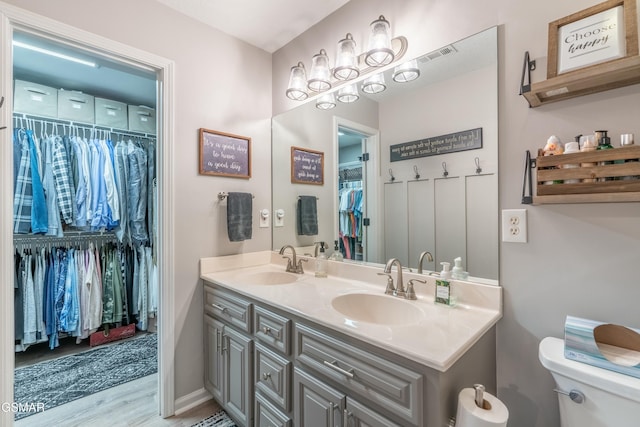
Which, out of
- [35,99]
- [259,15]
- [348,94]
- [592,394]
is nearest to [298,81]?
[348,94]

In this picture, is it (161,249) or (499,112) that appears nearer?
(499,112)

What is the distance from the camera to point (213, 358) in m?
1.79

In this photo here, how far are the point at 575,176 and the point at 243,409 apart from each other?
Answer: 1808mm

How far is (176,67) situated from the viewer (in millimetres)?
1797

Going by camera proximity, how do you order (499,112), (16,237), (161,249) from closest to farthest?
(499,112) → (161,249) → (16,237)

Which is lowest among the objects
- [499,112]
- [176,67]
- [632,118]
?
[632,118]

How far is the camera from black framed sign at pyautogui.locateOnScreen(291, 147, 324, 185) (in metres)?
2.02

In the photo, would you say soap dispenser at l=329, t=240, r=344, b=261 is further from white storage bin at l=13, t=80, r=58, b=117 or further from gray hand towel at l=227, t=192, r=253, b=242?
white storage bin at l=13, t=80, r=58, b=117

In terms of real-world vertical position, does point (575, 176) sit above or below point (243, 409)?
above

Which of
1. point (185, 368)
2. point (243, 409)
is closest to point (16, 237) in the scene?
point (185, 368)

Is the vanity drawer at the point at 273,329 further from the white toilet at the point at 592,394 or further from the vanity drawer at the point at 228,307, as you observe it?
the white toilet at the point at 592,394

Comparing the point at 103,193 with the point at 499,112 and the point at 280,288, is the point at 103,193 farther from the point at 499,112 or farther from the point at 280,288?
the point at 499,112

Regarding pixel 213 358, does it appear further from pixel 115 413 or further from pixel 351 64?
pixel 351 64

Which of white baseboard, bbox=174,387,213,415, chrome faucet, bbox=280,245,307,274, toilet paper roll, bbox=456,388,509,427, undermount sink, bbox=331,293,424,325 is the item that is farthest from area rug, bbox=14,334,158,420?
toilet paper roll, bbox=456,388,509,427
